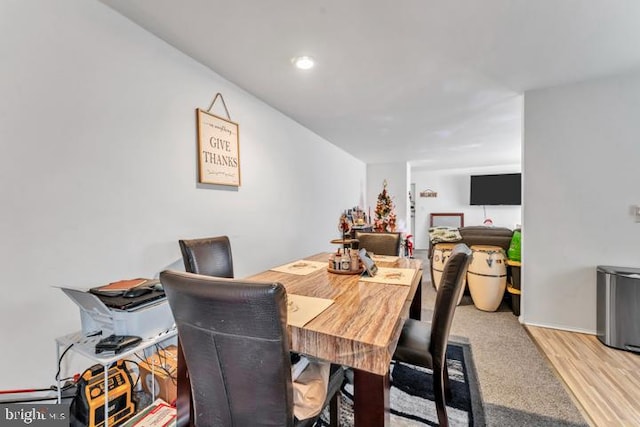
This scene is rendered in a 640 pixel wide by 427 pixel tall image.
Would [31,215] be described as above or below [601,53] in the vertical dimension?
below

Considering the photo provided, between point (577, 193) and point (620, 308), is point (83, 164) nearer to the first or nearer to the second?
point (577, 193)

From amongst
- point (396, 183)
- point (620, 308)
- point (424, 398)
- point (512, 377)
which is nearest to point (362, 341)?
point (424, 398)

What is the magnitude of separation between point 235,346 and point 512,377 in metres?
2.08

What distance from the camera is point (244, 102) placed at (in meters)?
2.55

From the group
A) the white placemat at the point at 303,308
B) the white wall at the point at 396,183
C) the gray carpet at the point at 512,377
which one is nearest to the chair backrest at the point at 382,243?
the gray carpet at the point at 512,377

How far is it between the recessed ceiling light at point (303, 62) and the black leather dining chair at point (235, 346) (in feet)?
6.09

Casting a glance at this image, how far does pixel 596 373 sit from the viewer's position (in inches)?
74.1

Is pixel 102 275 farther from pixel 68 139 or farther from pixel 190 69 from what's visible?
pixel 190 69

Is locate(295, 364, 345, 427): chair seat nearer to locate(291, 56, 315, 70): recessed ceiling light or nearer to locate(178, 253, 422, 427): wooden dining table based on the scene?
locate(178, 253, 422, 427): wooden dining table

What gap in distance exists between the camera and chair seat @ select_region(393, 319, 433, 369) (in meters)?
1.31

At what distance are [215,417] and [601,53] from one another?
3295 mm

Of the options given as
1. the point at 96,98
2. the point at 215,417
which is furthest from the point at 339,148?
the point at 215,417

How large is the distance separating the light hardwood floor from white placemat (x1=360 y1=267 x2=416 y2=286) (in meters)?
1.24

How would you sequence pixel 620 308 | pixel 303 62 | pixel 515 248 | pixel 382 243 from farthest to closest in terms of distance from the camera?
1. pixel 515 248
2. pixel 382 243
3. pixel 620 308
4. pixel 303 62
